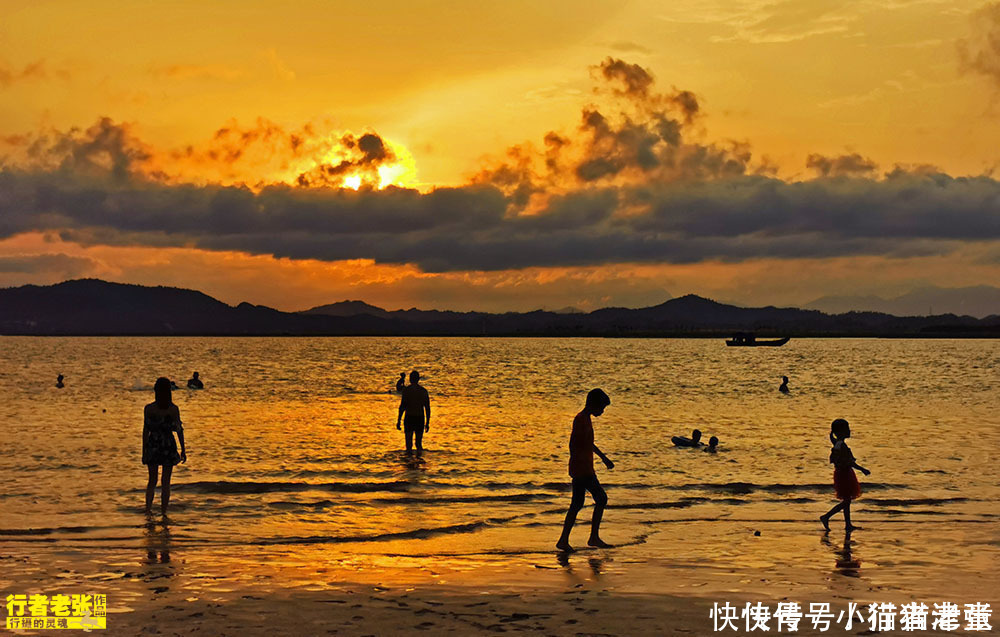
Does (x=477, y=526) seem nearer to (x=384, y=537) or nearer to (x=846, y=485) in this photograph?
(x=384, y=537)

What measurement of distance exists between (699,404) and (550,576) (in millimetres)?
44684

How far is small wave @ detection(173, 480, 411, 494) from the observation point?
22609 millimetres

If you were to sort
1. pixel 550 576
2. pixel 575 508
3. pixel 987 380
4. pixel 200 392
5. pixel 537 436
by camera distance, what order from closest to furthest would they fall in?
pixel 550 576
pixel 575 508
pixel 537 436
pixel 200 392
pixel 987 380

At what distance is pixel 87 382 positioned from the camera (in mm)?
80062

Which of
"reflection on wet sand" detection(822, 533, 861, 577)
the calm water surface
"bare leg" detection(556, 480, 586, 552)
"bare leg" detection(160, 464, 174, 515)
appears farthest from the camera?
"bare leg" detection(160, 464, 174, 515)

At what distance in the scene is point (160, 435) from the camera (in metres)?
17.5

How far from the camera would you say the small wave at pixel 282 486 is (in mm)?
22609

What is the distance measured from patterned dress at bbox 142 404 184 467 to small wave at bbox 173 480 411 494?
485cm

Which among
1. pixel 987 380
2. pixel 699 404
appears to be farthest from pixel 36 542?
pixel 987 380

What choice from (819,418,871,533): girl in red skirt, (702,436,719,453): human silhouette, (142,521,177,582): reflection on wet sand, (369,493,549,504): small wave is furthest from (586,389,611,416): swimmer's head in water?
(702,436,719,453): human silhouette

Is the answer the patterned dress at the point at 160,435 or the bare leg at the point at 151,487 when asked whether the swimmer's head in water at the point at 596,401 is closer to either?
the patterned dress at the point at 160,435

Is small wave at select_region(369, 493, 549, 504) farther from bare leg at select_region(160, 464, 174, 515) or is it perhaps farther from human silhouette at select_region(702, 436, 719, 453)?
human silhouette at select_region(702, 436, 719, 453)

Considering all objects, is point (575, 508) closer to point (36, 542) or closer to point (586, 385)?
point (36, 542)

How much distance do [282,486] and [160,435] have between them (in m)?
6.29
